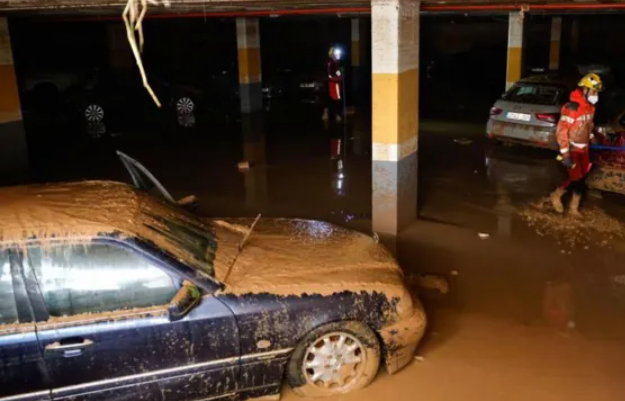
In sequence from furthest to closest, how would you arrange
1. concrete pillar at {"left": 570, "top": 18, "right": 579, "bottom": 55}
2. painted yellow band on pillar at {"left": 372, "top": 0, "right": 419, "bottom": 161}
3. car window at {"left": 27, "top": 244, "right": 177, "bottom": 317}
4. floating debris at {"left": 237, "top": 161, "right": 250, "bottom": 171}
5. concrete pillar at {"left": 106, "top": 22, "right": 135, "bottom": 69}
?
concrete pillar at {"left": 570, "top": 18, "right": 579, "bottom": 55}, concrete pillar at {"left": 106, "top": 22, "right": 135, "bottom": 69}, floating debris at {"left": 237, "top": 161, "right": 250, "bottom": 171}, painted yellow band on pillar at {"left": 372, "top": 0, "right": 419, "bottom": 161}, car window at {"left": 27, "top": 244, "right": 177, "bottom": 317}

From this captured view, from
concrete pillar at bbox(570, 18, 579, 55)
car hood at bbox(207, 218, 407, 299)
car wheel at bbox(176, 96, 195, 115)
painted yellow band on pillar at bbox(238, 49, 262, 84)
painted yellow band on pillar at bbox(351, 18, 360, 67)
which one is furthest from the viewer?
concrete pillar at bbox(570, 18, 579, 55)

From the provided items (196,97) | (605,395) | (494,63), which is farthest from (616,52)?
(605,395)

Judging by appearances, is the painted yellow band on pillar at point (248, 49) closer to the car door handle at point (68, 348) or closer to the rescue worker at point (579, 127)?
the rescue worker at point (579, 127)

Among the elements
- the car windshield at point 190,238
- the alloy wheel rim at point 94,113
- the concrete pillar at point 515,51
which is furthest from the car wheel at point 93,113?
the car windshield at point 190,238

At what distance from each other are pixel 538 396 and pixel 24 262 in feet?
11.6

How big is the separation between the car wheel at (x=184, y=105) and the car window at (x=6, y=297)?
1526 centimetres

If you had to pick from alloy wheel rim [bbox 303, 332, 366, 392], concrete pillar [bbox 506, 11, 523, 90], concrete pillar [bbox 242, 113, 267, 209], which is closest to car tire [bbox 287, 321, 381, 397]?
alloy wheel rim [bbox 303, 332, 366, 392]

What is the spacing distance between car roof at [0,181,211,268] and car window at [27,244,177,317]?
10 centimetres

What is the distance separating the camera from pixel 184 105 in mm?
18328

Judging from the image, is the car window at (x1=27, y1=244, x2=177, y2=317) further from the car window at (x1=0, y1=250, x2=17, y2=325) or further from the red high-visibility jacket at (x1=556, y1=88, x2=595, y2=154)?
the red high-visibility jacket at (x1=556, y1=88, x2=595, y2=154)

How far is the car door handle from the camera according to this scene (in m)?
3.48

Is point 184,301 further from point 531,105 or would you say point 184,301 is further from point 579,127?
point 531,105

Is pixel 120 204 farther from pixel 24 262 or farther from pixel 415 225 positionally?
pixel 415 225

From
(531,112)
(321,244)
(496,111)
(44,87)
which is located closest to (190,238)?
(321,244)
